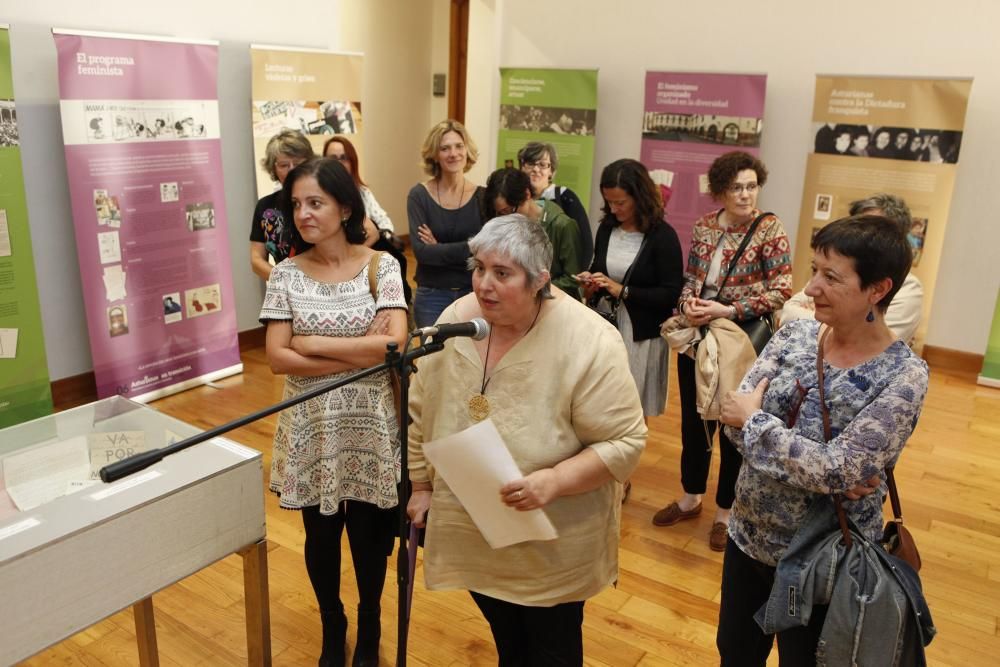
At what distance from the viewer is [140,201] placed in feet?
15.9

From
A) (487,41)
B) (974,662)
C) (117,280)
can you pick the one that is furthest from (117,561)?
(487,41)

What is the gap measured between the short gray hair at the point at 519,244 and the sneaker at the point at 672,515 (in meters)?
2.16

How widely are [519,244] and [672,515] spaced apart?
231cm

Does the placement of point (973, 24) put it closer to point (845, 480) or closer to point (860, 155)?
point (860, 155)

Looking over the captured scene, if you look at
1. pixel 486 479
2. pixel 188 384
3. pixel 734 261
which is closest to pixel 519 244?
pixel 486 479

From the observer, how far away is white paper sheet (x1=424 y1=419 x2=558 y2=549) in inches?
67.3

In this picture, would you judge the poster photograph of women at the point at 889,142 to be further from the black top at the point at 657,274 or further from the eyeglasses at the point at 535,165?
the black top at the point at 657,274

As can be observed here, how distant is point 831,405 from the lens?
169 centimetres

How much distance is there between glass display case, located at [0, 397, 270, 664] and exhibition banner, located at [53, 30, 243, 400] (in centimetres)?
285

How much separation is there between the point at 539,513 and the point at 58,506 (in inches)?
42.2

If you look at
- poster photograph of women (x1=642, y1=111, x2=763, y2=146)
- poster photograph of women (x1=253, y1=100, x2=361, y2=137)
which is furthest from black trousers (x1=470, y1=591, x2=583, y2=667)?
poster photograph of women (x1=642, y1=111, x2=763, y2=146)

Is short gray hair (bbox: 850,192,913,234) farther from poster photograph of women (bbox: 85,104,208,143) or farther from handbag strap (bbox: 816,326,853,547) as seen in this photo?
poster photograph of women (bbox: 85,104,208,143)

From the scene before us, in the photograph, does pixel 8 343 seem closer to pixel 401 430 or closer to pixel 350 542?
pixel 350 542

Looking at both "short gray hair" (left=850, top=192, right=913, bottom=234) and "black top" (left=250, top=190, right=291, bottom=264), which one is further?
"black top" (left=250, top=190, right=291, bottom=264)
